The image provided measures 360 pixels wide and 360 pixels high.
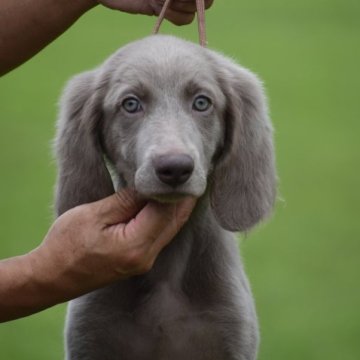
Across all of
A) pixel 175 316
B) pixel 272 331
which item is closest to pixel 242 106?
pixel 175 316

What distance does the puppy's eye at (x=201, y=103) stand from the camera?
4.59 m

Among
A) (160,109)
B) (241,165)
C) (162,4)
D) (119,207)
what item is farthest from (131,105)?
(162,4)

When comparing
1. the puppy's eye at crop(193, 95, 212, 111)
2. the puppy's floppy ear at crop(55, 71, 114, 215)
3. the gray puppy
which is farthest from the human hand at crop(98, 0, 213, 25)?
the puppy's eye at crop(193, 95, 212, 111)

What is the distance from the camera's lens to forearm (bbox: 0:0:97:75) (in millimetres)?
5367

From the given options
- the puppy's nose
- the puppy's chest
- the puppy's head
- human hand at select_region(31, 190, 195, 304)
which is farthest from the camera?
the puppy's chest

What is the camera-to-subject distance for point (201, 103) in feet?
15.1

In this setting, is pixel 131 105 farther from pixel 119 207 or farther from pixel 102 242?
pixel 102 242

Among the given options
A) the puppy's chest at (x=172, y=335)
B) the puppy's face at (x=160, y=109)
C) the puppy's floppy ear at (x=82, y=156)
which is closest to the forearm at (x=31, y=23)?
the puppy's floppy ear at (x=82, y=156)

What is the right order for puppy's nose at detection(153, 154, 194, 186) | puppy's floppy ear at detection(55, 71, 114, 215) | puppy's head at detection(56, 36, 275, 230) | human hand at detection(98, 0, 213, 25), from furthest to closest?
human hand at detection(98, 0, 213, 25), puppy's floppy ear at detection(55, 71, 114, 215), puppy's head at detection(56, 36, 275, 230), puppy's nose at detection(153, 154, 194, 186)

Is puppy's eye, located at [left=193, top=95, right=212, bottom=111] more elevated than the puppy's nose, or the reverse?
puppy's eye, located at [left=193, top=95, right=212, bottom=111]

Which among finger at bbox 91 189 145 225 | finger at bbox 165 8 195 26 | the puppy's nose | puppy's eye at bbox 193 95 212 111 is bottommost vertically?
finger at bbox 91 189 145 225

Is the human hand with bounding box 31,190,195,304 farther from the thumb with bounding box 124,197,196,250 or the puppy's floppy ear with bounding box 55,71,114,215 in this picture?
the puppy's floppy ear with bounding box 55,71,114,215

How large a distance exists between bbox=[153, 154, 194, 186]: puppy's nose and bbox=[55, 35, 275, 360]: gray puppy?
6.3 inches

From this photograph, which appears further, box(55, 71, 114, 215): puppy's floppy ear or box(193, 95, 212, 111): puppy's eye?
box(55, 71, 114, 215): puppy's floppy ear
